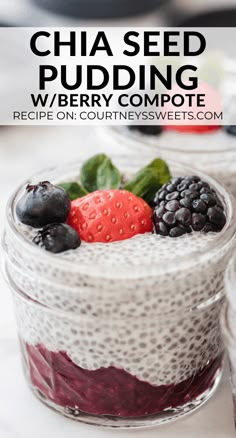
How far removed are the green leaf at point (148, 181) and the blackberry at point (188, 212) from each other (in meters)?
0.05

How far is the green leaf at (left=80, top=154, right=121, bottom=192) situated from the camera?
875 millimetres

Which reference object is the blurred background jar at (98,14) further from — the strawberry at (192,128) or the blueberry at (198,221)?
the blueberry at (198,221)

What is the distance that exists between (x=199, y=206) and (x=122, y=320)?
0.13 metres

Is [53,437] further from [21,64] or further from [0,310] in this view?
[21,64]

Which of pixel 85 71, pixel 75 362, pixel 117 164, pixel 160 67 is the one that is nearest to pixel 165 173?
pixel 117 164

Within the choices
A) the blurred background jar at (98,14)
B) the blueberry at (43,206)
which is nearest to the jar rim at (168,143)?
the blueberry at (43,206)

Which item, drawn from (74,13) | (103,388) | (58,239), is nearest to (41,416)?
(103,388)

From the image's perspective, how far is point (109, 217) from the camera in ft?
2.63

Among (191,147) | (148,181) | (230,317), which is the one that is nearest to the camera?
(230,317)

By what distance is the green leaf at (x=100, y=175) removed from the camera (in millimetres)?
875

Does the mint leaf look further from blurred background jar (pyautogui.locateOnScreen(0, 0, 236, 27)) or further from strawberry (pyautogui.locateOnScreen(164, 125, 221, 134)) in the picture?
blurred background jar (pyautogui.locateOnScreen(0, 0, 236, 27))

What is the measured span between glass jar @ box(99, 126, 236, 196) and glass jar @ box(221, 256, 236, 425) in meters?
0.28

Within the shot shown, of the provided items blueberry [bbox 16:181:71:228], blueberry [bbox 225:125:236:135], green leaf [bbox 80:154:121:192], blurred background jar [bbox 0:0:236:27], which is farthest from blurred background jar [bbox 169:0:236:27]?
blueberry [bbox 16:181:71:228]

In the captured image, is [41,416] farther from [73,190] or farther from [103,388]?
[73,190]
